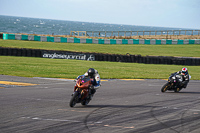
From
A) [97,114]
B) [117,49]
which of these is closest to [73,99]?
[97,114]

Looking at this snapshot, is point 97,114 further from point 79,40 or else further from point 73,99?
point 79,40

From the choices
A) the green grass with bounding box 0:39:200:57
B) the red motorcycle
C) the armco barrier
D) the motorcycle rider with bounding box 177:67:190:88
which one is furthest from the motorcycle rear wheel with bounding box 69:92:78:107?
the armco barrier

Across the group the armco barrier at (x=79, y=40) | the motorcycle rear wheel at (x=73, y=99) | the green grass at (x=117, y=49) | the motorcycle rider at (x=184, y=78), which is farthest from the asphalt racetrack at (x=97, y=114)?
the armco barrier at (x=79, y=40)

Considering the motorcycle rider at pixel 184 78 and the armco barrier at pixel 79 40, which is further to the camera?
the armco barrier at pixel 79 40

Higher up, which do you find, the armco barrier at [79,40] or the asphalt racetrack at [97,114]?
the armco barrier at [79,40]

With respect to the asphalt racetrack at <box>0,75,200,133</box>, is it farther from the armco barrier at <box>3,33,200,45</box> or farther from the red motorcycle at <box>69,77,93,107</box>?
the armco barrier at <box>3,33,200,45</box>

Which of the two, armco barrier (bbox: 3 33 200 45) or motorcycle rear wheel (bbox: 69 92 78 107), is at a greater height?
armco barrier (bbox: 3 33 200 45)

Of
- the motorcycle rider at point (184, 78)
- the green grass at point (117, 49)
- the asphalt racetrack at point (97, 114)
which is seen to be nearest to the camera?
the asphalt racetrack at point (97, 114)

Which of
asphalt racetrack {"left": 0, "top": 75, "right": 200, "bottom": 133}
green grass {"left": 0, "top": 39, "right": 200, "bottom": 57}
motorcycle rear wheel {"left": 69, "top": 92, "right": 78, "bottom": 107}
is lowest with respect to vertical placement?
asphalt racetrack {"left": 0, "top": 75, "right": 200, "bottom": 133}

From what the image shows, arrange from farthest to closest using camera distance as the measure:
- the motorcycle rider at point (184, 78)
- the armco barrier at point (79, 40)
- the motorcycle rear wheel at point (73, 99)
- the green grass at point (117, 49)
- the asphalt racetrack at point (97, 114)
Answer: the armco barrier at point (79, 40) → the green grass at point (117, 49) → the motorcycle rider at point (184, 78) → the motorcycle rear wheel at point (73, 99) → the asphalt racetrack at point (97, 114)

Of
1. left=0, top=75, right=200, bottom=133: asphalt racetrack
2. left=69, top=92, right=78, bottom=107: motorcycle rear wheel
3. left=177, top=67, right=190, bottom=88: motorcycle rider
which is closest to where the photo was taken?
left=0, top=75, right=200, bottom=133: asphalt racetrack

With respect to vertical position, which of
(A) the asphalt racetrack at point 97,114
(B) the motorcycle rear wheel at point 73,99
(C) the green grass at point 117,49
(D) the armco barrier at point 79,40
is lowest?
(A) the asphalt racetrack at point 97,114

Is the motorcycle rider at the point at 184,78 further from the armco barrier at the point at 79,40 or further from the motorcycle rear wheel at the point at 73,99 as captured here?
the armco barrier at the point at 79,40

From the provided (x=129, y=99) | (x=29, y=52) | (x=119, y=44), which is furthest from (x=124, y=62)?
(x=129, y=99)
